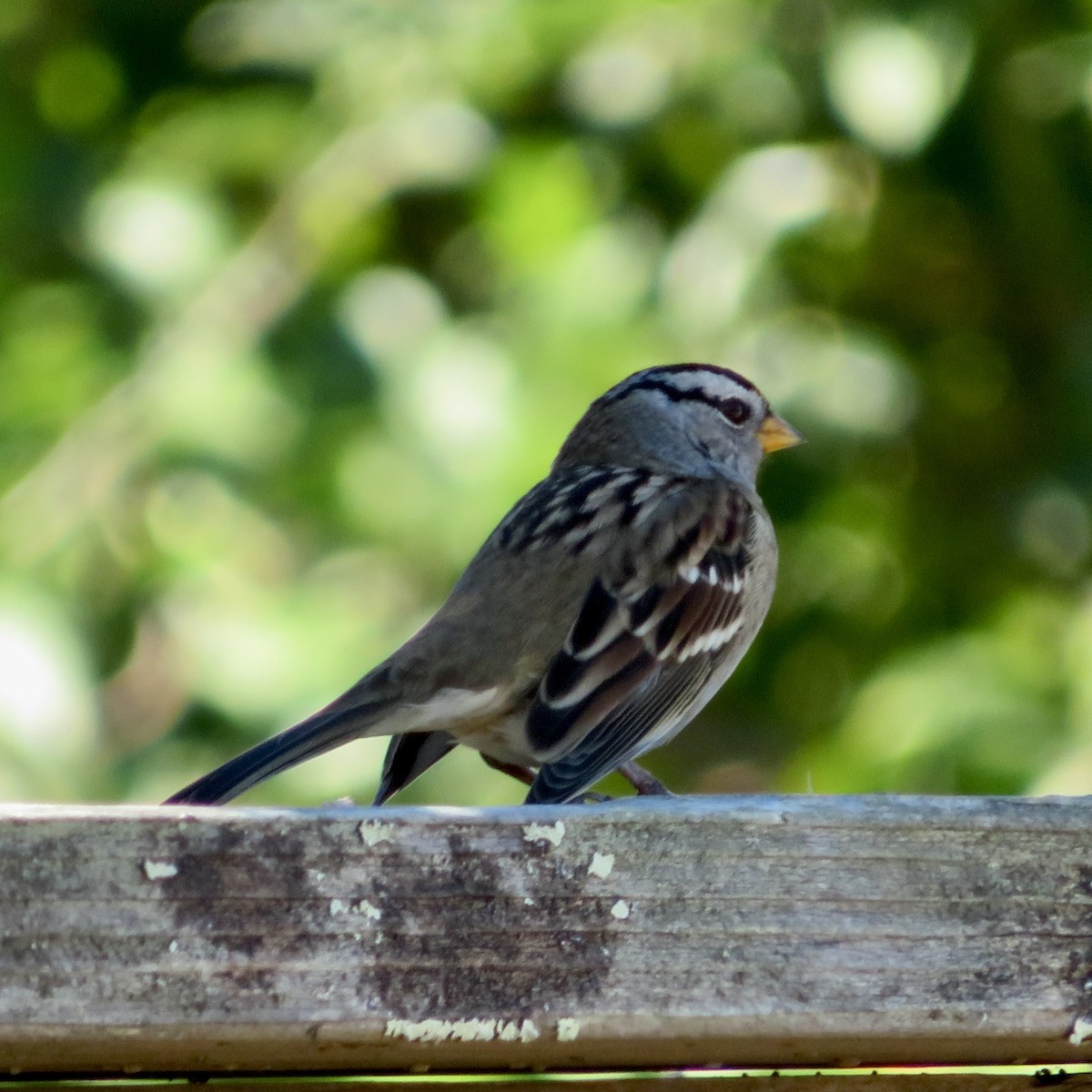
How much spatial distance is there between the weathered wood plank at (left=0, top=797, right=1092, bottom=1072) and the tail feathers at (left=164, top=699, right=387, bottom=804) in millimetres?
334

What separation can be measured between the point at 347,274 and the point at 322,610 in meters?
0.63

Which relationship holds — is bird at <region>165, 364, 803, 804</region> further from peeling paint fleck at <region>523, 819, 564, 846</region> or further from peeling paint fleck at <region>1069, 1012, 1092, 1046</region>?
peeling paint fleck at <region>1069, 1012, 1092, 1046</region>

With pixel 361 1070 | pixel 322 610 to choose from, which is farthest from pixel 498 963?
pixel 322 610

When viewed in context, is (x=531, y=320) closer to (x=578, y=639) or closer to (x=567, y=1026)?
(x=578, y=639)

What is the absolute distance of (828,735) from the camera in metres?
3.10

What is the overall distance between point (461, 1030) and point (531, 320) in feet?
6.25

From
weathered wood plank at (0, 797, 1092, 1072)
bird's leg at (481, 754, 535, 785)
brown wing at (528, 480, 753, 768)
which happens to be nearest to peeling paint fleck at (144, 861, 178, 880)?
weathered wood plank at (0, 797, 1092, 1072)

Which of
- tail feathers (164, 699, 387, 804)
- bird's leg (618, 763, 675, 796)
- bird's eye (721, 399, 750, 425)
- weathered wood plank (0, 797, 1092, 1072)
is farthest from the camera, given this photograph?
bird's eye (721, 399, 750, 425)

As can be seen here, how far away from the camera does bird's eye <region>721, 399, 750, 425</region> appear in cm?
285

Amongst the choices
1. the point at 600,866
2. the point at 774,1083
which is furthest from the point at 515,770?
the point at 600,866

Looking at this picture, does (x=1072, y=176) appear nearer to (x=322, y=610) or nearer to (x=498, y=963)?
(x=322, y=610)

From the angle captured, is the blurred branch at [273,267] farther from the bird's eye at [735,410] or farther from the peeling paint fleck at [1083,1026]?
the peeling paint fleck at [1083,1026]

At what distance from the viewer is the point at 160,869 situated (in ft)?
3.42

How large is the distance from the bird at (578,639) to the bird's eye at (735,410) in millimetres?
156
